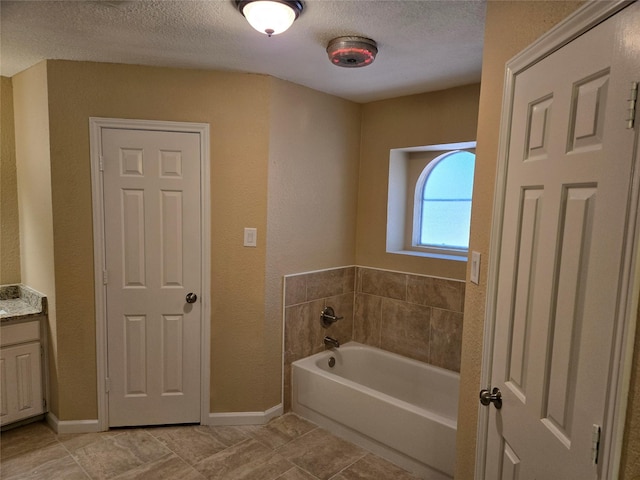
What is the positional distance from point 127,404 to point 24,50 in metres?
2.20

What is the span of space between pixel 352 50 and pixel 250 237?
1.29m

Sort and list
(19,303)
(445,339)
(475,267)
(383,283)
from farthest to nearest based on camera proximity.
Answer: (383,283) → (445,339) → (19,303) → (475,267)

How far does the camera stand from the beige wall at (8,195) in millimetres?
2723

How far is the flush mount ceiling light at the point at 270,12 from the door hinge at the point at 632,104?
4.13 feet

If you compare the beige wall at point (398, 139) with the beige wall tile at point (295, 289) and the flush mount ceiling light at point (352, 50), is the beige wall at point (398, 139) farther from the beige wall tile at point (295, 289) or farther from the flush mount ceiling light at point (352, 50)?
the flush mount ceiling light at point (352, 50)

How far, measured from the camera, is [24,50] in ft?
7.30

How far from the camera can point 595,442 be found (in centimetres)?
89

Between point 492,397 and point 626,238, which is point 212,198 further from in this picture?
point 626,238

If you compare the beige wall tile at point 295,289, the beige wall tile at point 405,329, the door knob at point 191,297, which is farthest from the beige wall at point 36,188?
the beige wall tile at point 405,329

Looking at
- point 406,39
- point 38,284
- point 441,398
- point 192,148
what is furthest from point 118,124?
point 441,398

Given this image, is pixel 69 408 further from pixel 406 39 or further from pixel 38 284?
pixel 406 39

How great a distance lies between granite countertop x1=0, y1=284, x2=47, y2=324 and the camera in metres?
2.52

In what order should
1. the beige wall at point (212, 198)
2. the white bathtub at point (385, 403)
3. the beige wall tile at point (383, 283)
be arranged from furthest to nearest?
the beige wall tile at point (383, 283)
the beige wall at point (212, 198)
the white bathtub at point (385, 403)

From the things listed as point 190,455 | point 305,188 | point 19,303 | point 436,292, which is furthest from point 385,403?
point 19,303
